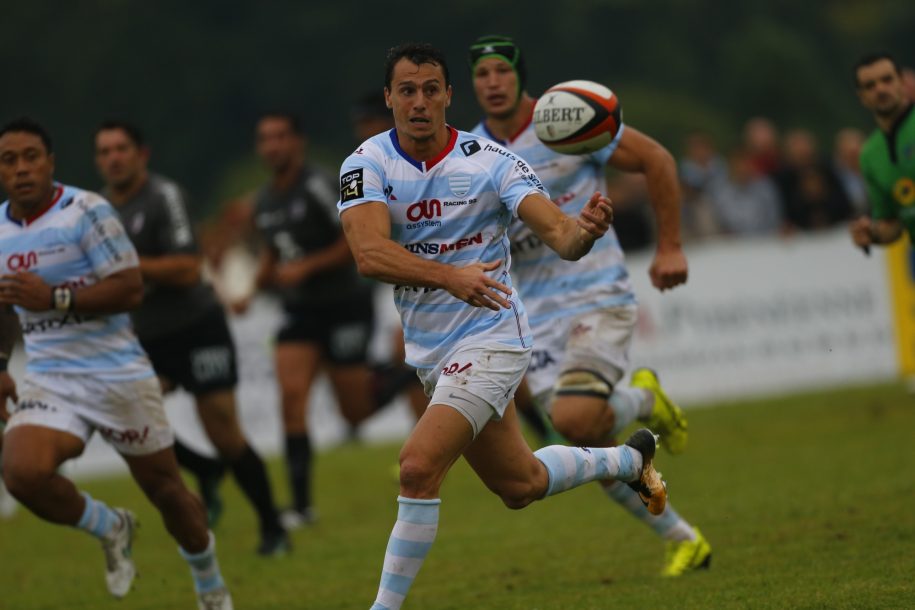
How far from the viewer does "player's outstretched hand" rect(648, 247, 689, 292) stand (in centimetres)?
842

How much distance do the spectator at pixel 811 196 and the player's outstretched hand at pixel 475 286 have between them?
493 inches

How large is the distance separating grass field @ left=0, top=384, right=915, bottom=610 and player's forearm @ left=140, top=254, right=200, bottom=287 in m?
1.87

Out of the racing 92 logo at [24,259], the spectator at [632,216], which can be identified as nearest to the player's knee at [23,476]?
the racing 92 logo at [24,259]

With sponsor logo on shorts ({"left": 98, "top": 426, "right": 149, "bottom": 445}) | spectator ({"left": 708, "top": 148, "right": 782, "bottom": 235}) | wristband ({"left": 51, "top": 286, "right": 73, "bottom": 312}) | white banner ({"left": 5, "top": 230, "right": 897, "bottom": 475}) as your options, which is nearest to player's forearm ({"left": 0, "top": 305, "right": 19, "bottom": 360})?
wristband ({"left": 51, "top": 286, "right": 73, "bottom": 312})

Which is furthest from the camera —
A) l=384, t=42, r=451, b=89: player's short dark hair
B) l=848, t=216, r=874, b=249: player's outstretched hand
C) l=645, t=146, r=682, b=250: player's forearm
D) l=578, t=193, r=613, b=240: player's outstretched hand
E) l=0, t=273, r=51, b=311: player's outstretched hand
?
l=848, t=216, r=874, b=249: player's outstretched hand

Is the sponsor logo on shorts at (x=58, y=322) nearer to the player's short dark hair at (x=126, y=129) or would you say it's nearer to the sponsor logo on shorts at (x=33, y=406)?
the sponsor logo on shorts at (x=33, y=406)

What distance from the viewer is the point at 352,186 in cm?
689

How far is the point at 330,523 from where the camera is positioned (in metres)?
12.0

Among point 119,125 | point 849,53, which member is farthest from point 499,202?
point 849,53

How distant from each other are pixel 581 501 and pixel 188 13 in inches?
1241

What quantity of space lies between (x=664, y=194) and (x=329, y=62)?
33.2m

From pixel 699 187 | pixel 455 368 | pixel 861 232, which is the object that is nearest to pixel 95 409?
pixel 455 368

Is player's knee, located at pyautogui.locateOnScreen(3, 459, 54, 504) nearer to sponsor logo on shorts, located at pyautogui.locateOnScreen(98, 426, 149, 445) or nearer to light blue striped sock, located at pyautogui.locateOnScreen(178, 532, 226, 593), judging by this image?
sponsor logo on shorts, located at pyautogui.locateOnScreen(98, 426, 149, 445)

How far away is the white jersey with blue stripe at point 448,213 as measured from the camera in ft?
22.8
